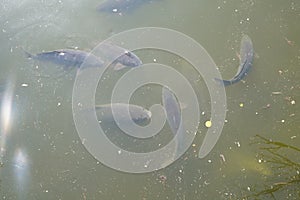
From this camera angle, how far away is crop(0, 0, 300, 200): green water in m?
3.10

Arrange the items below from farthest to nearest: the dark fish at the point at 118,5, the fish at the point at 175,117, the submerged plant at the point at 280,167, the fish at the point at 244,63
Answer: the dark fish at the point at 118,5, the fish at the point at 244,63, the fish at the point at 175,117, the submerged plant at the point at 280,167

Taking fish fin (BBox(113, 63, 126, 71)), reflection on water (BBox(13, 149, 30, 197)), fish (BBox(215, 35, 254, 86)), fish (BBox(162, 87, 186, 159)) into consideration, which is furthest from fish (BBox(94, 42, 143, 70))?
reflection on water (BBox(13, 149, 30, 197))

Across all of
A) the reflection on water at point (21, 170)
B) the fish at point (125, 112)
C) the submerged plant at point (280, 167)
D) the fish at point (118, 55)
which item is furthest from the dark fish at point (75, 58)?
the submerged plant at point (280, 167)

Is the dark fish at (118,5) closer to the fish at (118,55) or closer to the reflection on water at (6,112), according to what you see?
the fish at (118,55)

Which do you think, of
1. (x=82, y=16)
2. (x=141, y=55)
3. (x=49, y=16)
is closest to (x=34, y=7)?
Result: (x=49, y=16)

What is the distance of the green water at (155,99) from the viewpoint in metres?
3.10

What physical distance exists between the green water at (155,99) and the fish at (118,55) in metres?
0.11

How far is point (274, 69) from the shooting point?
344 cm

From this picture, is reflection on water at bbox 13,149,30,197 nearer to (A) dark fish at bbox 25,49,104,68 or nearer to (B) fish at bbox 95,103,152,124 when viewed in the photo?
(B) fish at bbox 95,103,152,124

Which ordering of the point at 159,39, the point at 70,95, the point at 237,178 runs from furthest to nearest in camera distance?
the point at 159,39
the point at 70,95
the point at 237,178

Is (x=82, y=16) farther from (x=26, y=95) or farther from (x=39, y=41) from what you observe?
(x=26, y=95)

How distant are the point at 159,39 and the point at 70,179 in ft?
4.59

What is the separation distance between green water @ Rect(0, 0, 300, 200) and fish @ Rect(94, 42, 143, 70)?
114 millimetres

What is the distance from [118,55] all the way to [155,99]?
493 millimetres
